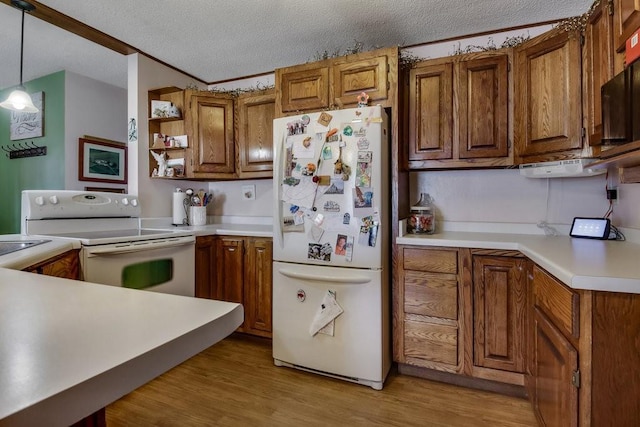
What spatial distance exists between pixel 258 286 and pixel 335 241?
0.88 metres

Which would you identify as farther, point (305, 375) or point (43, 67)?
point (43, 67)

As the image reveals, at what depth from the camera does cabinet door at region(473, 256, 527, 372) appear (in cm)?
183

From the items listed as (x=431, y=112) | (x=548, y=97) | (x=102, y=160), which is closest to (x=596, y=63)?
(x=548, y=97)

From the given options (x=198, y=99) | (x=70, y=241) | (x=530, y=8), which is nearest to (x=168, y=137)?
(x=198, y=99)

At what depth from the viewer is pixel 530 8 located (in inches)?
81.1

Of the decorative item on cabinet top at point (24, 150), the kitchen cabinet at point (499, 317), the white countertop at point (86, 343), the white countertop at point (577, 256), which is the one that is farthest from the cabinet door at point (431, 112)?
the decorative item on cabinet top at point (24, 150)

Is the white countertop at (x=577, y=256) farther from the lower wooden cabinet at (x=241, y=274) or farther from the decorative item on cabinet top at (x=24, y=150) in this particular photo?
the decorative item on cabinet top at (x=24, y=150)

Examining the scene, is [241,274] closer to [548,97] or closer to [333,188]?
[333,188]

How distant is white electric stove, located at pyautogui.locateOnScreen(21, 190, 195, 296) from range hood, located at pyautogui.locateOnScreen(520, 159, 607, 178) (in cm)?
238

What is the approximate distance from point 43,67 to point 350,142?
305 cm

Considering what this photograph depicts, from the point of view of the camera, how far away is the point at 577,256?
1.32m

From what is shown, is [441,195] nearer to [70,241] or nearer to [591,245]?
[591,245]

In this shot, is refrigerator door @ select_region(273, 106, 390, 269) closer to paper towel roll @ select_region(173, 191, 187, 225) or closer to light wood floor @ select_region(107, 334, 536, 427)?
light wood floor @ select_region(107, 334, 536, 427)

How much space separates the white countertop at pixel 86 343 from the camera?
0.33 meters
